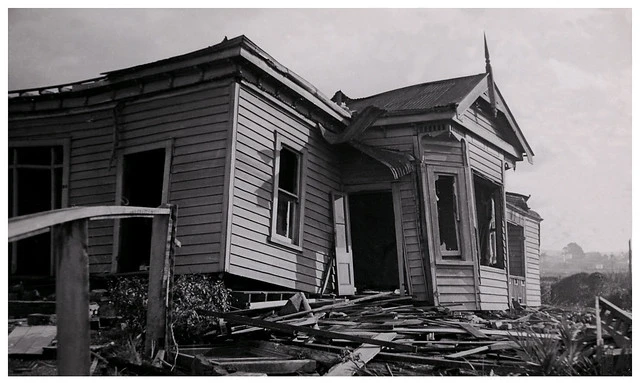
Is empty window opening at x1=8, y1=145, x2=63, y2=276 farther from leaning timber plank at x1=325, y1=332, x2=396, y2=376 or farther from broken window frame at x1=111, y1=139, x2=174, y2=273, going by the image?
leaning timber plank at x1=325, y1=332, x2=396, y2=376

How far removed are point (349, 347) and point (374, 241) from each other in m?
5.84

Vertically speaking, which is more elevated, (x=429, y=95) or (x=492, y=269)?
(x=429, y=95)

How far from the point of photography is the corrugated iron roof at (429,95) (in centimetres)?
941

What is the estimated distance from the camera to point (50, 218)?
350cm

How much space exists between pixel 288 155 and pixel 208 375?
450cm

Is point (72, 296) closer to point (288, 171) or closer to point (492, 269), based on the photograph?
point (288, 171)

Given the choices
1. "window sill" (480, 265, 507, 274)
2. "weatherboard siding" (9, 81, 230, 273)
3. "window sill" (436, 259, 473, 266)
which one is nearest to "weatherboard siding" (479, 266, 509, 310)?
"window sill" (480, 265, 507, 274)

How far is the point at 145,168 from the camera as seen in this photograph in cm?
798

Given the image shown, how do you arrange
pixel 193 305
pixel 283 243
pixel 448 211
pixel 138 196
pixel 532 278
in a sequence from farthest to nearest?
pixel 532 278
pixel 448 211
pixel 283 243
pixel 138 196
pixel 193 305

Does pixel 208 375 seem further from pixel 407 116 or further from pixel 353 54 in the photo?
pixel 407 116

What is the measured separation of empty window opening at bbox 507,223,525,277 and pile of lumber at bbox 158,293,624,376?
4426 mm

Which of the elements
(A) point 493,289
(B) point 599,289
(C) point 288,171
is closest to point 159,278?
(C) point 288,171

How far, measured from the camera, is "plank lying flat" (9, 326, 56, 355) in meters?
5.35

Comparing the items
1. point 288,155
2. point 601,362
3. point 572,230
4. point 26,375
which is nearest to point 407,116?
point 288,155
